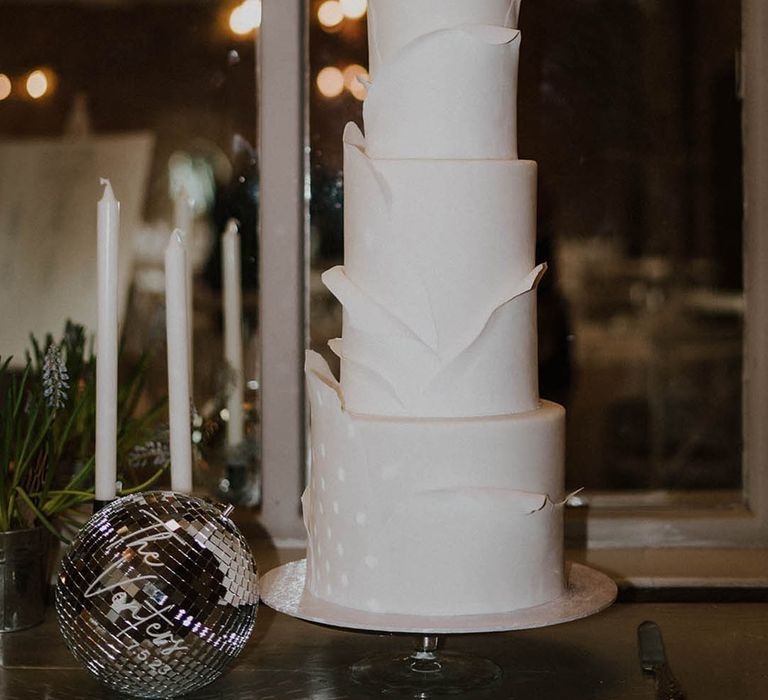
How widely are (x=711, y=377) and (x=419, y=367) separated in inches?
27.7

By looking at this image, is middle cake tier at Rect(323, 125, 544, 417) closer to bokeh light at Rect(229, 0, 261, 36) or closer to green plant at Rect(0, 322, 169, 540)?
green plant at Rect(0, 322, 169, 540)

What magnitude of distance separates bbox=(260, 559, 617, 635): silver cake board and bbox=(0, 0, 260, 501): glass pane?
1.74 feet

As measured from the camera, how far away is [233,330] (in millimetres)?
1571

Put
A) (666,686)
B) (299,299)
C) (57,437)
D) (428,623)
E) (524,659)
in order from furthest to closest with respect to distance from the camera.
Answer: (299,299) < (57,437) < (524,659) < (666,686) < (428,623)

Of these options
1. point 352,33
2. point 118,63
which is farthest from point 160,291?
point 352,33

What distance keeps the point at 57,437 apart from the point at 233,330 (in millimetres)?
308

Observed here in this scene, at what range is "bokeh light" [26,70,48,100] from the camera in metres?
1.58

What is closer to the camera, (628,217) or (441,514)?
(441,514)

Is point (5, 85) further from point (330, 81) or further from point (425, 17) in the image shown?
point (425, 17)

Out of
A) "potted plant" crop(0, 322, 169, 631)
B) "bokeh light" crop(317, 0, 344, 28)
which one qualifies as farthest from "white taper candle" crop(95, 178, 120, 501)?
"bokeh light" crop(317, 0, 344, 28)

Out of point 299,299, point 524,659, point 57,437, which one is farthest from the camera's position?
point 299,299

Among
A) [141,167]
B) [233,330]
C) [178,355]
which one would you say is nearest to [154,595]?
[178,355]

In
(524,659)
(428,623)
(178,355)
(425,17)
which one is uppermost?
(425,17)

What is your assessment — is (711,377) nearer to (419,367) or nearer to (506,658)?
(506,658)
